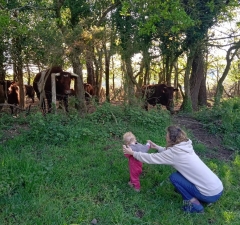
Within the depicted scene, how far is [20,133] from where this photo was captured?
7.49 metres

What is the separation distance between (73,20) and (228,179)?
8.44 metres

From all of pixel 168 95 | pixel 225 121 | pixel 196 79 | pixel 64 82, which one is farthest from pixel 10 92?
pixel 225 121

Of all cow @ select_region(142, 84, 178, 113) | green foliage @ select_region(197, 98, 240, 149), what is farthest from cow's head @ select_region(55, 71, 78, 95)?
green foliage @ select_region(197, 98, 240, 149)

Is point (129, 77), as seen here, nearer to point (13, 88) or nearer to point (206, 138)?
point (206, 138)

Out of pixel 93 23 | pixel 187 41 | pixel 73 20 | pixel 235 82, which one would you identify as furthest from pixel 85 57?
pixel 235 82

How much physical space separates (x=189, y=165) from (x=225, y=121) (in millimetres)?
5215

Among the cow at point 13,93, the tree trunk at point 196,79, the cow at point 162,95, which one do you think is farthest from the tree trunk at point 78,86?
the tree trunk at point 196,79

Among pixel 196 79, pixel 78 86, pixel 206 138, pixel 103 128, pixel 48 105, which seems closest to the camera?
pixel 103 128

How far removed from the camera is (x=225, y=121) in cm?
932

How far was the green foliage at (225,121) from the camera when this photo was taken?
8.68 metres

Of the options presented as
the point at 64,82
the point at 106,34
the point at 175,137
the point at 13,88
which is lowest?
A: the point at 175,137

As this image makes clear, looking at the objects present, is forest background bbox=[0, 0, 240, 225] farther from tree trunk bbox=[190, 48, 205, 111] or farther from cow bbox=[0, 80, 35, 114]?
cow bbox=[0, 80, 35, 114]

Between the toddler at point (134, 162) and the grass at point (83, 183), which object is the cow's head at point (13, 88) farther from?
the toddler at point (134, 162)

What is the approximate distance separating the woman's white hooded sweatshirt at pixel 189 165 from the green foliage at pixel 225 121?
157 inches
